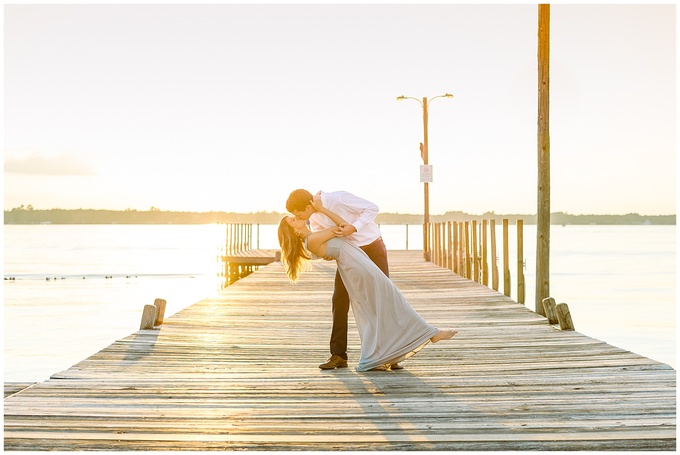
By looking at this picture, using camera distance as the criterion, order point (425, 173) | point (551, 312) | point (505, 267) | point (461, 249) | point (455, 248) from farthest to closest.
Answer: point (425, 173)
point (455, 248)
point (461, 249)
point (505, 267)
point (551, 312)

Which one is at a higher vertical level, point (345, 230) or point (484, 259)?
point (345, 230)

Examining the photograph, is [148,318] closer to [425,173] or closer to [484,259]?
[484,259]

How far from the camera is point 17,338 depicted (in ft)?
67.1

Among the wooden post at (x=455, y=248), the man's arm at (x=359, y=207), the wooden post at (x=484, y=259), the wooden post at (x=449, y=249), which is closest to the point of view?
the man's arm at (x=359, y=207)

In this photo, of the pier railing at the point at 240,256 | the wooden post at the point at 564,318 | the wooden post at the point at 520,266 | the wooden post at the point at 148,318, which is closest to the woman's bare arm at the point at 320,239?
the wooden post at the point at 148,318

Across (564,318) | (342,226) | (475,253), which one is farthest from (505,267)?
(342,226)

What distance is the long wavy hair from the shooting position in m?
6.65

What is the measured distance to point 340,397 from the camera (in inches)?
229

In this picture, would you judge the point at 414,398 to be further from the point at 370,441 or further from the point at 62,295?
the point at 62,295

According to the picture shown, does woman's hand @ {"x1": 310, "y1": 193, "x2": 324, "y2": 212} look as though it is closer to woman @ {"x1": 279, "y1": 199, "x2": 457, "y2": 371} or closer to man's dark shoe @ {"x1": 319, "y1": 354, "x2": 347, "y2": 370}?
woman @ {"x1": 279, "y1": 199, "x2": 457, "y2": 371}

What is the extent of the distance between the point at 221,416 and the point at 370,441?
1.09 meters

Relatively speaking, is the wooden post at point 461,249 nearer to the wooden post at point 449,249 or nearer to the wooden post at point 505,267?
the wooden post at point 449,249

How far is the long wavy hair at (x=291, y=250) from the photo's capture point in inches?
262

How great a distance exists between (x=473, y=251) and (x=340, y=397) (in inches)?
538
